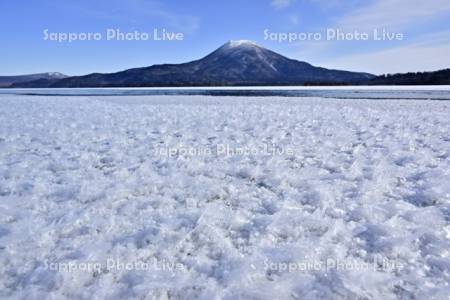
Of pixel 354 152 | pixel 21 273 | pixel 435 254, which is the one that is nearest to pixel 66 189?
pixel 21 273

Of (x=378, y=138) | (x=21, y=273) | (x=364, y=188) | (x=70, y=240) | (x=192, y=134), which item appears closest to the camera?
(x=21, y=273)

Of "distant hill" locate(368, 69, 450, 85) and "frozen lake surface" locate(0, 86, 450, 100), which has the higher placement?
"distant hill" locate(368, 69, 450, 85)

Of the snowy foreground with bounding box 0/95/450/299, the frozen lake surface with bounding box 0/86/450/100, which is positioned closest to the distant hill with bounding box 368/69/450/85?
the frozen lake surface with bounding box 0/86/450/100

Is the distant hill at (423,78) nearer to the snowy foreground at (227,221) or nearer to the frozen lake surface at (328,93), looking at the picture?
the frozen lake surface at (328,93)

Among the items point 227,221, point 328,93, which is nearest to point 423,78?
point 328,93

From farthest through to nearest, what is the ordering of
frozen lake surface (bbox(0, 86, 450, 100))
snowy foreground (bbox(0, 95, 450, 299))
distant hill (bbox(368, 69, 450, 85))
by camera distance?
distant hill (bbox(368, 69, 450, 85))
frozen lake surface (bbox(0, 86, 450, 100))
snowy foreground (bbox(0, 95, 450, 299))

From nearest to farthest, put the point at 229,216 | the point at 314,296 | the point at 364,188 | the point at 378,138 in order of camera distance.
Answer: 1. the point at 314,296
2. the point at 229,216
3. the point at 364,188
4. the point at 378,138

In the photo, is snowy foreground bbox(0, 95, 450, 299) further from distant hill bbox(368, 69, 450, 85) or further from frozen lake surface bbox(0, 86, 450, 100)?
distant hill bbox(368, 69, 450, 85)

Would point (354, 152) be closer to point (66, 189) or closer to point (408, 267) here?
point (408, 267)

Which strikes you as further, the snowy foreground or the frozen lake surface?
the frozen lake surface
